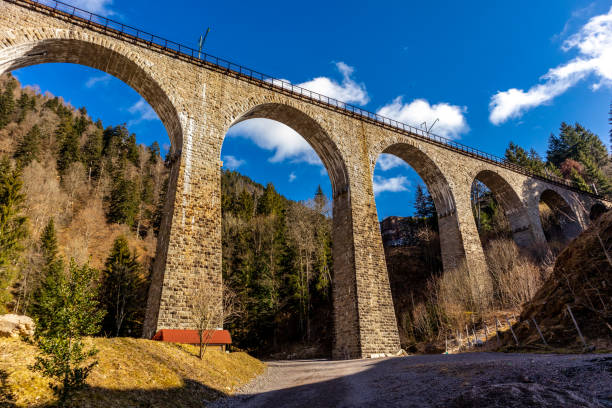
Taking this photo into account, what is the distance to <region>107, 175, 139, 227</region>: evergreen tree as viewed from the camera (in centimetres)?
4350

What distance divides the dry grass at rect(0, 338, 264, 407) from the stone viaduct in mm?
2935

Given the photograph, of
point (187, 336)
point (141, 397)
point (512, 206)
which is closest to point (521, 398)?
point (141, 397)

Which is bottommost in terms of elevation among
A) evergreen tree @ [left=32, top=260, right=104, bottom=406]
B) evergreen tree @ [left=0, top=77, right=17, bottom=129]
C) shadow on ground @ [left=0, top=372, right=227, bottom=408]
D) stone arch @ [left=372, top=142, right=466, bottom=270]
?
shadow on ground @ [left=0, top=372, right=227, bottom=408]

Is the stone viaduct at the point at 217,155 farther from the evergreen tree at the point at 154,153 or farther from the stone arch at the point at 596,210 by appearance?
the evergreen tree at the point at 154,153

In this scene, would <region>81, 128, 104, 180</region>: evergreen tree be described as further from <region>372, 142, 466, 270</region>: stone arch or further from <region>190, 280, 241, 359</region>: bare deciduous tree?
<region>190, 280, 241, 359</region>: bare deciduous tree

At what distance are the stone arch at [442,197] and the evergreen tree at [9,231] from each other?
2292cm

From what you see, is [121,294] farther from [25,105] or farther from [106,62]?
[25,105]

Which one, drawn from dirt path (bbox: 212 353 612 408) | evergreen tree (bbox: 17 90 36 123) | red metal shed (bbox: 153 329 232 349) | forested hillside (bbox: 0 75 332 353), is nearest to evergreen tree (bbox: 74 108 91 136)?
forested hillside (bbox: 0 75 332 353)

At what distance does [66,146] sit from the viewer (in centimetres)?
4897

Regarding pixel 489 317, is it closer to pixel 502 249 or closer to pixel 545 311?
pixel 502 249

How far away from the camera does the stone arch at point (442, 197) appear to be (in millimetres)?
24359

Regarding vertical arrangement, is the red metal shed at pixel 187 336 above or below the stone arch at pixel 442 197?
below

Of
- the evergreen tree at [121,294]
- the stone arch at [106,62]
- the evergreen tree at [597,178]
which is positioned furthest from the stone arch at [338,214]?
the evergreen tree at [597,178]

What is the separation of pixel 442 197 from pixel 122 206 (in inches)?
1442
